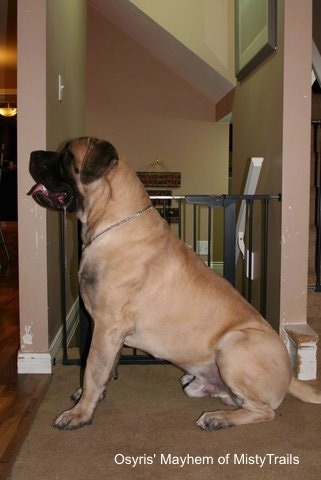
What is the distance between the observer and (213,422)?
200cm

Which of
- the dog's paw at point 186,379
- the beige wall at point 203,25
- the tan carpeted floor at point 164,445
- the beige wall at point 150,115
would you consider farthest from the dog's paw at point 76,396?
the beige wall at point 150,115

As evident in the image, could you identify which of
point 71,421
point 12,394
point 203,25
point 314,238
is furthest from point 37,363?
point 203,25

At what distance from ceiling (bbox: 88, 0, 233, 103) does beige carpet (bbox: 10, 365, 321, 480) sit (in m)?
3.56

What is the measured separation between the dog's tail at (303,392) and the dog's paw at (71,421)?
88 centimetres

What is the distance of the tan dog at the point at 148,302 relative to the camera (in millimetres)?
1969

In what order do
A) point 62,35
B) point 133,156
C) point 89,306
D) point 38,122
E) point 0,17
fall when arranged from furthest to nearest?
point 133,156 < point 0,17 < point 62,35 < point 38,122 < point 89,306

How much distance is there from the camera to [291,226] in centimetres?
263

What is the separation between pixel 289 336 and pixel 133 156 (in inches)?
183

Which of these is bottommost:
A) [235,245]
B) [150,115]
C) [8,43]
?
[235,245]

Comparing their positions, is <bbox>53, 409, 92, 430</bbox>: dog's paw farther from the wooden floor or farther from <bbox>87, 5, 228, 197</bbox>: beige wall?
<bbox>87, 5, 228, 197</bbox>: beige wall

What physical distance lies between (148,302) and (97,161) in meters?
0.62

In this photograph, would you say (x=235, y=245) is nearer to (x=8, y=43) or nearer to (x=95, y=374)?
(x=95, y=374)

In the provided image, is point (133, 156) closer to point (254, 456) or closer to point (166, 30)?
point (166, 30)

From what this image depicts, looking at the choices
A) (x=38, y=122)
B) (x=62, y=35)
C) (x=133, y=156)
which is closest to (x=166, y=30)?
(x=62, y=35)
